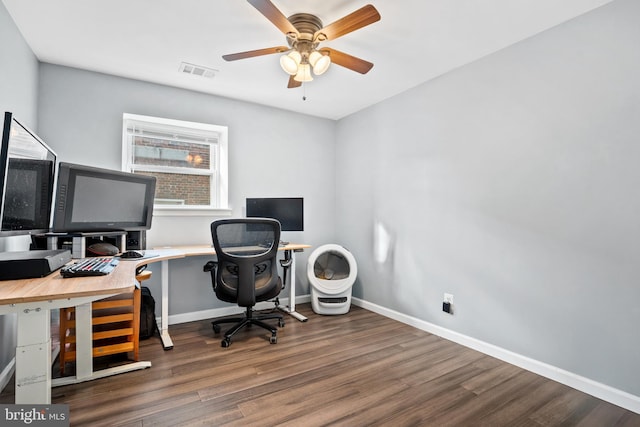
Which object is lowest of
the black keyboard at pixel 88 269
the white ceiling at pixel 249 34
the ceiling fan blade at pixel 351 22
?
the black keyboard at pixel 88 269

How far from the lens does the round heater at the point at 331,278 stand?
3686mm

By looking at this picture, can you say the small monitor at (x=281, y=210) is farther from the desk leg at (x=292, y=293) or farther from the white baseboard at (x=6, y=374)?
the white baseboard at (x=6, y=374)

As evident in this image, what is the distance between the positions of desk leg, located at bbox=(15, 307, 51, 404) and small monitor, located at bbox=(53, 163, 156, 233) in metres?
0.98

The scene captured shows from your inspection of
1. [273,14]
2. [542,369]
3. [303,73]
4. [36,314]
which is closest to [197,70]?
[303,73]

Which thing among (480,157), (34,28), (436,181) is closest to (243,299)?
(436,181)

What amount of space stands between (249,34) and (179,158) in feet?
5.49

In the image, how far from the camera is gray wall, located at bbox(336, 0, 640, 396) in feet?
6.63

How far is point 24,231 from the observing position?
1.57 metres

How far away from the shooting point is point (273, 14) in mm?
1855

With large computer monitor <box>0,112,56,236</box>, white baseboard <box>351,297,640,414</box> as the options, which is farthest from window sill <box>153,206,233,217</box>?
white baseboard <box>351,297,640,414</box>

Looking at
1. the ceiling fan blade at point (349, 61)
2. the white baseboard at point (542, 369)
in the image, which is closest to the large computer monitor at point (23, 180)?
the ceiling fan blade at point (349, 61)

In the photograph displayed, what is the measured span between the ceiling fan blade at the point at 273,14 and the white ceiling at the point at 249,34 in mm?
180

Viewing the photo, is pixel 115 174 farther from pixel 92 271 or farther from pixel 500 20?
pixel 500 20

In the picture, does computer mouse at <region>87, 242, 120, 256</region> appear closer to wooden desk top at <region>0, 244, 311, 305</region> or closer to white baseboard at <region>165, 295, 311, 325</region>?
wooden desk top at <region>0, 244, 311, 305</region>
